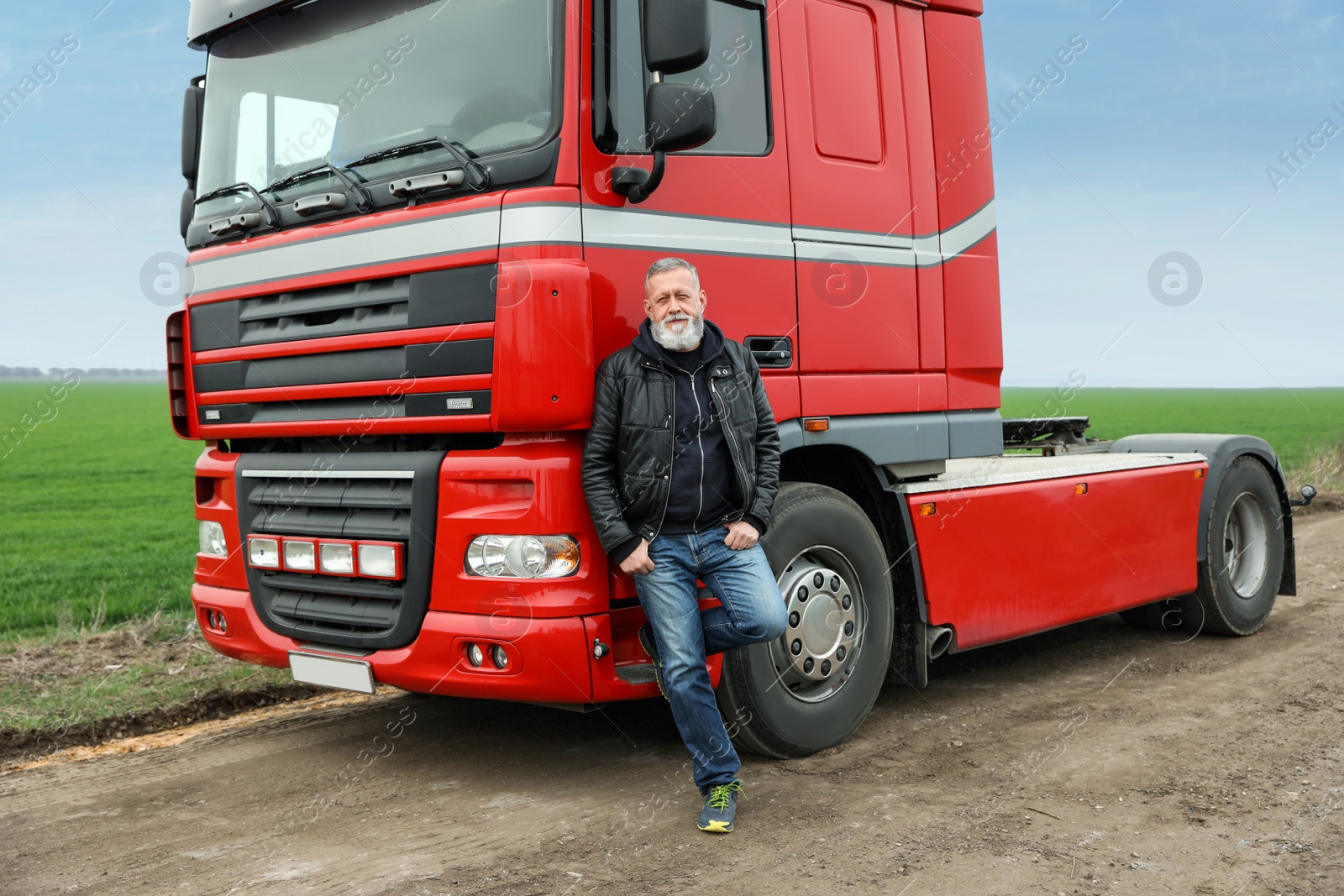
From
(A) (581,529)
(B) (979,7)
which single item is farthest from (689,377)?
(B) (979,7)

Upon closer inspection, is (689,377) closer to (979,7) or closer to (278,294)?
(278,294)

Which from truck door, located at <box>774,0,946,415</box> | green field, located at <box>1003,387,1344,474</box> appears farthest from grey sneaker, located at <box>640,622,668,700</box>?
green field, located at <box>1003,387,1344,474</box>

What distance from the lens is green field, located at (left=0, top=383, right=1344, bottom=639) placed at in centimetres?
905

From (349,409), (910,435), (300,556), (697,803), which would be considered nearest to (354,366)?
(349,409)

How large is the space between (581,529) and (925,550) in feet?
6.11

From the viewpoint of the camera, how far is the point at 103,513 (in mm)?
19500

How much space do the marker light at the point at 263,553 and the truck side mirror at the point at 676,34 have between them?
243cm

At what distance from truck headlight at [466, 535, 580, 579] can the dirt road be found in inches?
34.2

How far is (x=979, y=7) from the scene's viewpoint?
5.89 meters

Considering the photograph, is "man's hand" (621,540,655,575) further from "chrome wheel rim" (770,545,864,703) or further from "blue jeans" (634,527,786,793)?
"chrome wheel rim" (770,545,864,703)

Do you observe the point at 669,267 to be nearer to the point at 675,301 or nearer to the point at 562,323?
the point at 675,301

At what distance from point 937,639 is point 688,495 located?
1.89 metres

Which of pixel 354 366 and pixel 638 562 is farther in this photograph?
pixel 354 366

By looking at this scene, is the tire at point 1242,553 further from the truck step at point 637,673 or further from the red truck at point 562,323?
the truck step at point 637,673
